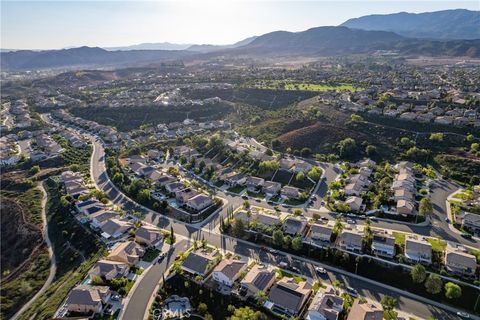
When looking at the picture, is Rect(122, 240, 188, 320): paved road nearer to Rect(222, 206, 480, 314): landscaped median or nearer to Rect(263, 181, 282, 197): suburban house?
Rect(222, 206, 480, 314): landscaped median

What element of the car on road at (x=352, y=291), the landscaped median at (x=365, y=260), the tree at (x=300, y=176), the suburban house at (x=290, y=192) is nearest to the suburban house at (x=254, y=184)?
the suburban house at (x=290, y=192)

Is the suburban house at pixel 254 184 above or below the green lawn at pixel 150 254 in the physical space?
above

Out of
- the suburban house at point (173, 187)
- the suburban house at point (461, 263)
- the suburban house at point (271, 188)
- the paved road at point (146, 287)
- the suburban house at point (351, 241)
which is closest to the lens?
the paved road at point (146, 287)

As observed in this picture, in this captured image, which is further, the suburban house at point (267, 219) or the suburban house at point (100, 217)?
the suburban house at point (100, 217)

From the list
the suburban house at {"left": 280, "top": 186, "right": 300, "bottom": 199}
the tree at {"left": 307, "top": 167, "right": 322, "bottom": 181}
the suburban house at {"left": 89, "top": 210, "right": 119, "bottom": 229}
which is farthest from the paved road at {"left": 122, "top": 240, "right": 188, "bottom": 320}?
the tree at {"left": 307, "top": 167, "right": 322, "bottom": 181}

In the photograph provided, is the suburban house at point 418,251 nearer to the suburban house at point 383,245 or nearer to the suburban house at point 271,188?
the suburban house at point 383,245

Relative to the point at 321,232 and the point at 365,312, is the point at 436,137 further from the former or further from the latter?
the point at 365,312

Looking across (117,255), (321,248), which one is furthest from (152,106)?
(321,248)
